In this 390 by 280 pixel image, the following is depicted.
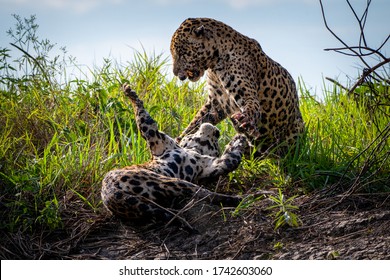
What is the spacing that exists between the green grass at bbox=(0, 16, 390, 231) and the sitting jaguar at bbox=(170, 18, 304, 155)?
286 millimetres

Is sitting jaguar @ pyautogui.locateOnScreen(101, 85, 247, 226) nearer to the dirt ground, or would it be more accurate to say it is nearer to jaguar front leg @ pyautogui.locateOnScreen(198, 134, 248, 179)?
jaguar front leg @ pyautogui.locateOnScreen(198, 134, 248, 179)

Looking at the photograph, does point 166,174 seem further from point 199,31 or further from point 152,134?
point 199,31

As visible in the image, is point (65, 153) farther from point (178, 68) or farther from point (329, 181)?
point (329, 181)

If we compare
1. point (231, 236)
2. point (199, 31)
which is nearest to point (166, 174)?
point (231, 236)

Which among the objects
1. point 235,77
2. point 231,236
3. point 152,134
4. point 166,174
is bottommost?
point 231,236

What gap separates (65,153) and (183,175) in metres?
1.42

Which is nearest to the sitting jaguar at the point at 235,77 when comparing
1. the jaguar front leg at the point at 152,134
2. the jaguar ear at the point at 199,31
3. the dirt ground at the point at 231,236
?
the jaguar ear at the point at 199,31

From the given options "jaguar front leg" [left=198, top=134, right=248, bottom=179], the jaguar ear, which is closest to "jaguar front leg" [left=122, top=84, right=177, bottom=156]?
"jaguar front leg" [left=198, top=134, right=248, bottom=179]

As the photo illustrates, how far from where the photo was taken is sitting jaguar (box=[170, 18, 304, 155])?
7.26 metres

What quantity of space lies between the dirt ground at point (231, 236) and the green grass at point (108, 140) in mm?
156

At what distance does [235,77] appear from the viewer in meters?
7.20

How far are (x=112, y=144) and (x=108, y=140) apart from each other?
0.29m

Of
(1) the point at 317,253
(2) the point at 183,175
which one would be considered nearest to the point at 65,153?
(2) the point at 183,175

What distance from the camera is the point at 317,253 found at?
16.9ft
